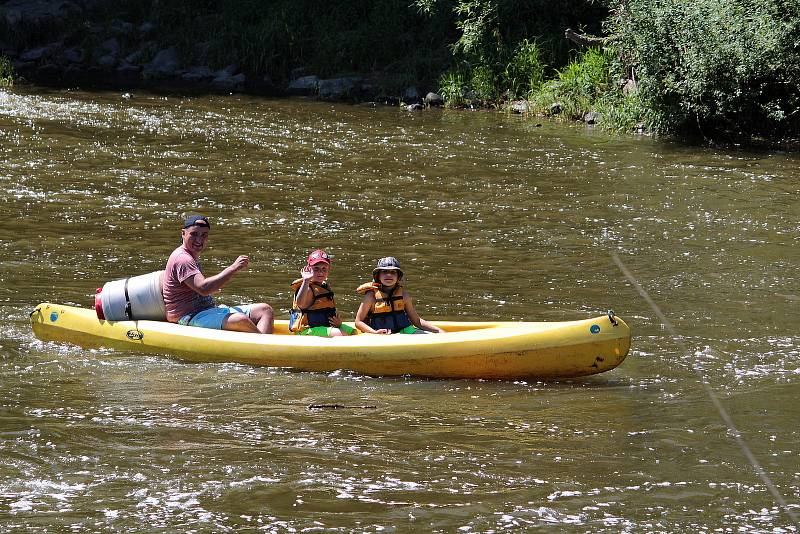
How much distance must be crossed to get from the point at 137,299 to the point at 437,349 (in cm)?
209

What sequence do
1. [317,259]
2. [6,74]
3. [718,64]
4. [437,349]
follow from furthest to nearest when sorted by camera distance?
1. [6,74]
2. [718,64]
3. [317,259]
4. [437,349]

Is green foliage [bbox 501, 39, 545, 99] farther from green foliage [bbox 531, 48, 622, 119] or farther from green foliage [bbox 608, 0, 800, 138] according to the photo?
green foliage [bbox 608, 0, 800, 138]

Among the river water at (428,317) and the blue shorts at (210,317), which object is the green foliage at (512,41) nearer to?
the river water at (428,317)

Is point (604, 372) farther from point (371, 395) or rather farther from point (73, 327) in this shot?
point (73, 327)

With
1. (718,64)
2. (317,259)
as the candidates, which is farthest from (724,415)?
(718,64)

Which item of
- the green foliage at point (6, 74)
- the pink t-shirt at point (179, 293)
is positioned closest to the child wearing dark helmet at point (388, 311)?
the pink t-shirt at point (179, 293)

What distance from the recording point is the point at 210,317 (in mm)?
7668

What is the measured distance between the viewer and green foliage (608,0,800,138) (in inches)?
614

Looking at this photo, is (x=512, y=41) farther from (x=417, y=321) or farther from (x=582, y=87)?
(x=417, y=321)

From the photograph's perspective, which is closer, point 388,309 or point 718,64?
point 388,309

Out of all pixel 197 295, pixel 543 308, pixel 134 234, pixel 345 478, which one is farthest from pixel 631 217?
pixel 345 478

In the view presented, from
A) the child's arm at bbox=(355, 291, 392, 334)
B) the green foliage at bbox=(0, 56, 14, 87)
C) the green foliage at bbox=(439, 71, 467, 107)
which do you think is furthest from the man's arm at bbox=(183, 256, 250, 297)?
the green foliage at bbox=(0, 56, 14, 87)

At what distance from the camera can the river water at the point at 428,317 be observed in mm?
5227

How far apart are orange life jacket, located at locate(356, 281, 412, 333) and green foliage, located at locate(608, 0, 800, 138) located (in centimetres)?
949
